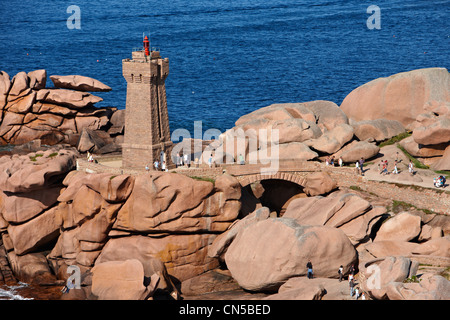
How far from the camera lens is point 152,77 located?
66625 millimetres

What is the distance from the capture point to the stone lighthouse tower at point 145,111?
6675cm

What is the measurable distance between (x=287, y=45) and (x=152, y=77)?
84.3 m

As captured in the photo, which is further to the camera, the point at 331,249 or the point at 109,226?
the point at 109,226

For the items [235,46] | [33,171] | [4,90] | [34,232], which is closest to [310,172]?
[33,171]

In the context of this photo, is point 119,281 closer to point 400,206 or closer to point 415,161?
point 400,206

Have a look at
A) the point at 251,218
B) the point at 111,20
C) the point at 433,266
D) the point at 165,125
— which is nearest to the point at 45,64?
the point at 111,20

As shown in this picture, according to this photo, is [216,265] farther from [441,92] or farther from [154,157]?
[441,92]

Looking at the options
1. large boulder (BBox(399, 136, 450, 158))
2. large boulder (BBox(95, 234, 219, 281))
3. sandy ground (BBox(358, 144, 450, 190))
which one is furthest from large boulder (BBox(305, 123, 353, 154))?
large boulder (BBox(95, 234, 219, 281))

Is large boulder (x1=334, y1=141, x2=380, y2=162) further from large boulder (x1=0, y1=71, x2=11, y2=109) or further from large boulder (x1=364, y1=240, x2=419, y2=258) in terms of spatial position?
large boulder (x1=0, y1=71, x2=11, y2=109)

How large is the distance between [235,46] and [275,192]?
3020 inches

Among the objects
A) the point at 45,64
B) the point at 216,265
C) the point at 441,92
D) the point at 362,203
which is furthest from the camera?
the point at 45,64

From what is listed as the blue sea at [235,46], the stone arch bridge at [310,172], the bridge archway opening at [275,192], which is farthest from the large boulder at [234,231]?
the blue sea at [235,46]

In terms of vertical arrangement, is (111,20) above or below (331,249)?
above

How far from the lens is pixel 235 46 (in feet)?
484
